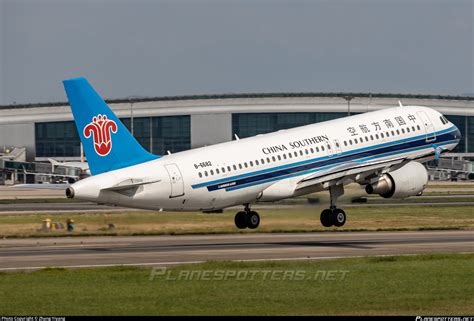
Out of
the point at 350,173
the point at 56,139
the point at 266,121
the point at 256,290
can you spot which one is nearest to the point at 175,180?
the point at 350,173

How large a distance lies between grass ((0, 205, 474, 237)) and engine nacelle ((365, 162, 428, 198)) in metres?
3.41

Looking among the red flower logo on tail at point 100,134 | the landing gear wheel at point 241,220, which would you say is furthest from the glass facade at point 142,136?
the red flower logo on tail at point 100,134

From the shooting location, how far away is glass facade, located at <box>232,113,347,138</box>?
582ft

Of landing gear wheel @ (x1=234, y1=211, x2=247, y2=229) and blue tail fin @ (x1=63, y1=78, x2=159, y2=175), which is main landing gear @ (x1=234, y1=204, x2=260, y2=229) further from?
blue tail fin @ (x1=63, y1=78, x2=159, y2=175)

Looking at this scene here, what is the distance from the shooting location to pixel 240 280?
3394cm

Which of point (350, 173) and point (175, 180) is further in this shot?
point (350, 173)

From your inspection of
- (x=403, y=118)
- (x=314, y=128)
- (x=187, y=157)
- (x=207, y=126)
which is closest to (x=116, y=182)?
(x=187, y=157)

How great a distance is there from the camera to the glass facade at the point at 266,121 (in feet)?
582

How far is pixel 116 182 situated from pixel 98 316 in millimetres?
21807

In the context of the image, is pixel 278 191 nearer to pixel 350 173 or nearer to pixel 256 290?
pixel 350 173

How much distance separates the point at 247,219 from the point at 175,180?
27.6 feet

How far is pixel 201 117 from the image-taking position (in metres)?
177

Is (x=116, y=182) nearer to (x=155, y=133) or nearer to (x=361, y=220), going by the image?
(x=361, y=220)

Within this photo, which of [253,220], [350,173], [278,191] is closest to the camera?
[278,191]
